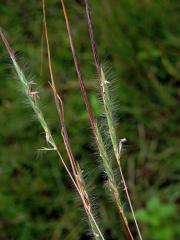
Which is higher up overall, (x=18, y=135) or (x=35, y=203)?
(x=18, y=135)

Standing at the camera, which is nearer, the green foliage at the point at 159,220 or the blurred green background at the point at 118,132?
the green foliage at the point at 159,220

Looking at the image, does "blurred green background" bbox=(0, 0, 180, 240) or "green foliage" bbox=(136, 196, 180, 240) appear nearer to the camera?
"green foliage" bbox=(136, 196, 180, 240)

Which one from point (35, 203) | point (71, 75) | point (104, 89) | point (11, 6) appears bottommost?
point (35, 203)

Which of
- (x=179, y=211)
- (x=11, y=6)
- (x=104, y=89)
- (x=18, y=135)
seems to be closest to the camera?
(x=104, y=89)

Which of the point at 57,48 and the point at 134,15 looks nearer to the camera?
the point at 134,15

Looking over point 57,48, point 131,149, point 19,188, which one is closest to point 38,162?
point 19,188

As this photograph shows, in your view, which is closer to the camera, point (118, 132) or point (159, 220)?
point (159, 220)

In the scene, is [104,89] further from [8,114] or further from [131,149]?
[8,114]

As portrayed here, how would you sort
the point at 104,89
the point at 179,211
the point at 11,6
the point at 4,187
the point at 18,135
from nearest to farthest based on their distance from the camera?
the point at 104,89
the point at 179,211
the point at 4,187
the point at 18,135
the point at 11,6
